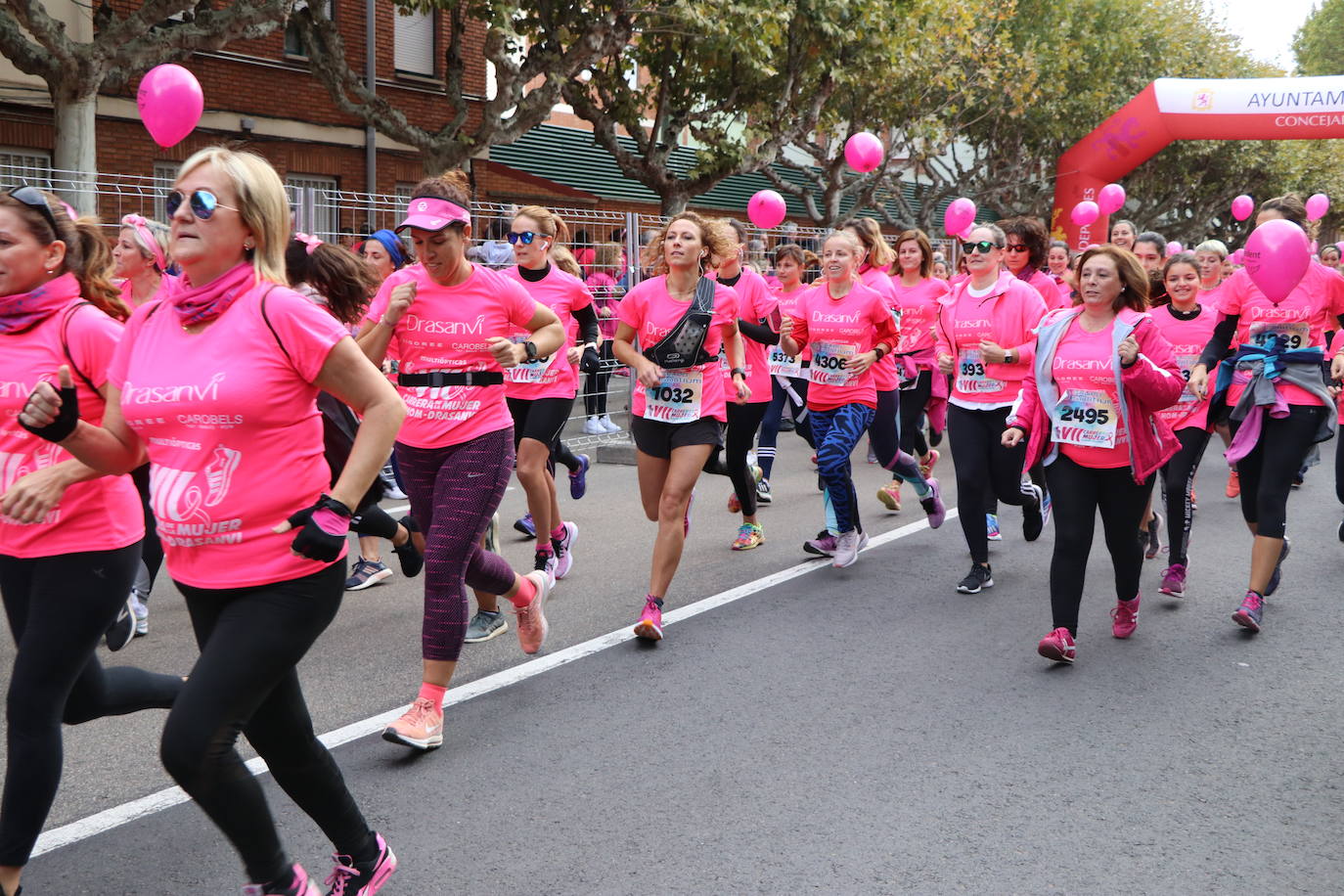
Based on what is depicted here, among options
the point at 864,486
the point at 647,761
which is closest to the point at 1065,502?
the point at 647,761

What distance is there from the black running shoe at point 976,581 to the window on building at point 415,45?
16.6 metres

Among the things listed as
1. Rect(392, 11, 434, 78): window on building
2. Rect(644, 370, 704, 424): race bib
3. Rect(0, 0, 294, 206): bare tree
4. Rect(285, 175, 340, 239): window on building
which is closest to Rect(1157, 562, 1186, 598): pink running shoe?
Rect(644, 370, 704, 424): race bib

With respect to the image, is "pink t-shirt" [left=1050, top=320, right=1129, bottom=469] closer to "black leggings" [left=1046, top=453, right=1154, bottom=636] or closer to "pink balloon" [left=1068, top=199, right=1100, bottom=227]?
"black leggings" [left=1046, top=453, right=1154, bottom=636]

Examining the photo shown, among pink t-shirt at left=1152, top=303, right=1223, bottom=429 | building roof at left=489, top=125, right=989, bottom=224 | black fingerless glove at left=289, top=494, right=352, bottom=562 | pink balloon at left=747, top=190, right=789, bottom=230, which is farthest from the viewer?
building roof at left=489, top=125, right=989, bottom=224

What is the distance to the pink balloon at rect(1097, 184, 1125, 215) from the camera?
838 inches

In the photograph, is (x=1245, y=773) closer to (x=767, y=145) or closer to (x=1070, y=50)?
(x=767, y=145)

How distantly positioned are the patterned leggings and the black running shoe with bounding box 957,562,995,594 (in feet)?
2.63

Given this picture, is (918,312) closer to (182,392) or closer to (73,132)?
(73,132)

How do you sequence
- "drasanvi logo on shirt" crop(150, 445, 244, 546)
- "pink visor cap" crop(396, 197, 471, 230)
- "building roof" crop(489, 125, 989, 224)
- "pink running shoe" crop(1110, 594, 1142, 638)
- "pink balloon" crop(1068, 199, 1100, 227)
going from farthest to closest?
"building roof" crop(489, 125, 989, 224)
"pink balloon" crop(1068, 199, 1100, 227)
"pink running shoe" crop(1110, 594, 1142, 638)
"pink visor cap" crop(396, 197, 471, 230)
"drasanvi logo on shirt" crop(150, 445, 244, 546)

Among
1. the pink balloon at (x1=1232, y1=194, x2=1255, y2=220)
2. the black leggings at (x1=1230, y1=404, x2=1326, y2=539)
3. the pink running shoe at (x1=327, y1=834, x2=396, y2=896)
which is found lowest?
the pink running shoe at (x1=327, y1=834, x2=396, y2=896)

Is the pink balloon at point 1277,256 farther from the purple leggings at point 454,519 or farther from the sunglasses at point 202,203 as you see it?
the sunglasses at point 202,203

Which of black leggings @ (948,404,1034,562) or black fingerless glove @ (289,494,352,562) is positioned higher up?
black fingerless glove @ (289,494,352,562)

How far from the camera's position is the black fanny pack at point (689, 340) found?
640 centimetres

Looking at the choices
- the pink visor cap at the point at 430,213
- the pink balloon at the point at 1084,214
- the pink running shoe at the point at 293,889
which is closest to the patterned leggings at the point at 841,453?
the pink visor cap at the point at 430,213
